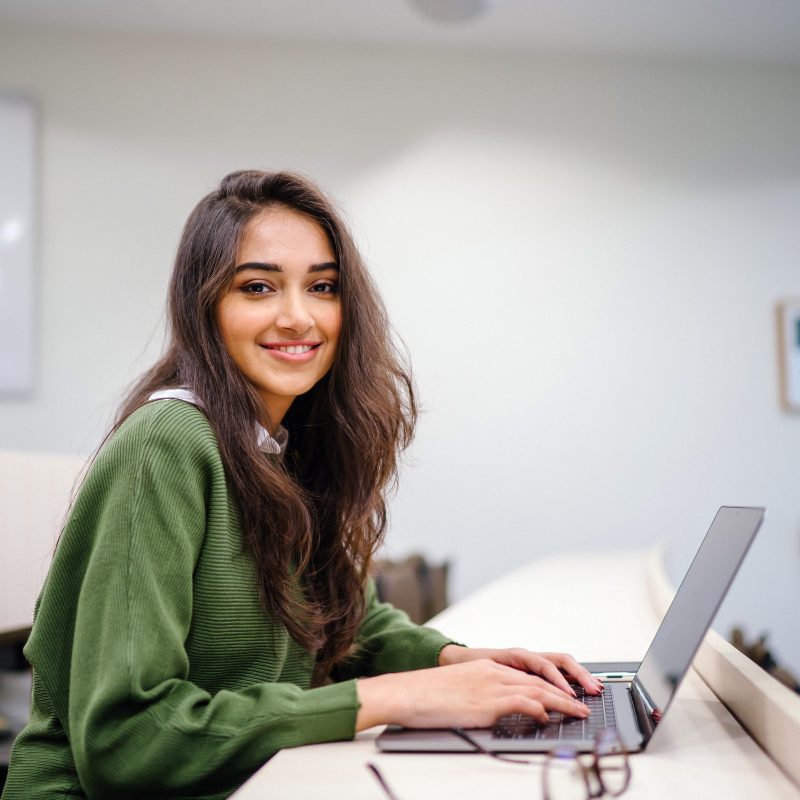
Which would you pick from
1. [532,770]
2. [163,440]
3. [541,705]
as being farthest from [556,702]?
[163,440]

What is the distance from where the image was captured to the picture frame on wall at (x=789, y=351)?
361 centimetres

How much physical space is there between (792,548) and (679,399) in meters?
0.72

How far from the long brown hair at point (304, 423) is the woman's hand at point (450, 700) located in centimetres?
19

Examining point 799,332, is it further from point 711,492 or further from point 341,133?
point 341,133

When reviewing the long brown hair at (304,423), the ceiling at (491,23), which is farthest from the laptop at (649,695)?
the ceiling at (491,23)

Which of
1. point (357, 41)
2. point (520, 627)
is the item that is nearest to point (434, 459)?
point (357, 41)

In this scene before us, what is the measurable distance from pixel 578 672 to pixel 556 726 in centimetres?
21

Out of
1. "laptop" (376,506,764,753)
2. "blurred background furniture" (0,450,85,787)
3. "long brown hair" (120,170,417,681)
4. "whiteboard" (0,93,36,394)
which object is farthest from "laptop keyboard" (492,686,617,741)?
"whiteboard" (0,93,36,394)

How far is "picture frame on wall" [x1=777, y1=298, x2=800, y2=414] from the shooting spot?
3.61 m

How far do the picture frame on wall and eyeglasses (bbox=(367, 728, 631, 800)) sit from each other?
10.2 ft

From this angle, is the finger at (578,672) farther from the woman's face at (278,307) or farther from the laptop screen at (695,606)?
the woman's face at (278,307)

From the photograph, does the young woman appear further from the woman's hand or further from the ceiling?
the ceiling

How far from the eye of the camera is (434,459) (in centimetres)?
358

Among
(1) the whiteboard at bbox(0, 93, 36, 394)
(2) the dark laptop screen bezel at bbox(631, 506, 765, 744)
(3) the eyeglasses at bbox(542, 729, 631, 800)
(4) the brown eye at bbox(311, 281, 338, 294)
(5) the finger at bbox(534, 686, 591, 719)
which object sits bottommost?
(3) the eyeglasses at bbox(542, 729, 631, 800)
